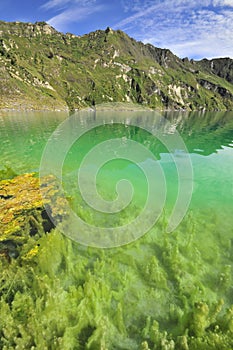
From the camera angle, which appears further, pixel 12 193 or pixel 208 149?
pixel 208 149

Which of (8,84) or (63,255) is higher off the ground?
(8,84)

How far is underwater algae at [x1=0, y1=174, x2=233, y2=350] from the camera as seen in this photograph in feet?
19.0

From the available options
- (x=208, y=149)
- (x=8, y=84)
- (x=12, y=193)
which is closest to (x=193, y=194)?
(x=12, y=193)

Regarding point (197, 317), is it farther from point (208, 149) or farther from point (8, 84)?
point (8, 84)

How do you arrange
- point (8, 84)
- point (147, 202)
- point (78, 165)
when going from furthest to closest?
point (8, 84)
point (78, 165)
point (147, 202)

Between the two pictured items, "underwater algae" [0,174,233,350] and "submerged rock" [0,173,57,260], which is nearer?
"underwater algae" [0,174,233,350]

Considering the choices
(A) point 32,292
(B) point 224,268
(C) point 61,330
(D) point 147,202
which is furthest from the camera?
(D) point 147,202

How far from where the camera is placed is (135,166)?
26.2m

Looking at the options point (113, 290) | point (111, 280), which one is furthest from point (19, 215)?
point (113, 290)

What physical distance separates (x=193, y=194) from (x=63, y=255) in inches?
474

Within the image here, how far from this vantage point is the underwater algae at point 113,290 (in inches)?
228

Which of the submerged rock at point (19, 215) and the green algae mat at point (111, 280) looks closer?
the green algae mat at point (111, 280)

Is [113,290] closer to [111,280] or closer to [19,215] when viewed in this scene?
[111,280]

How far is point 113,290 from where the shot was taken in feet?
25.6
